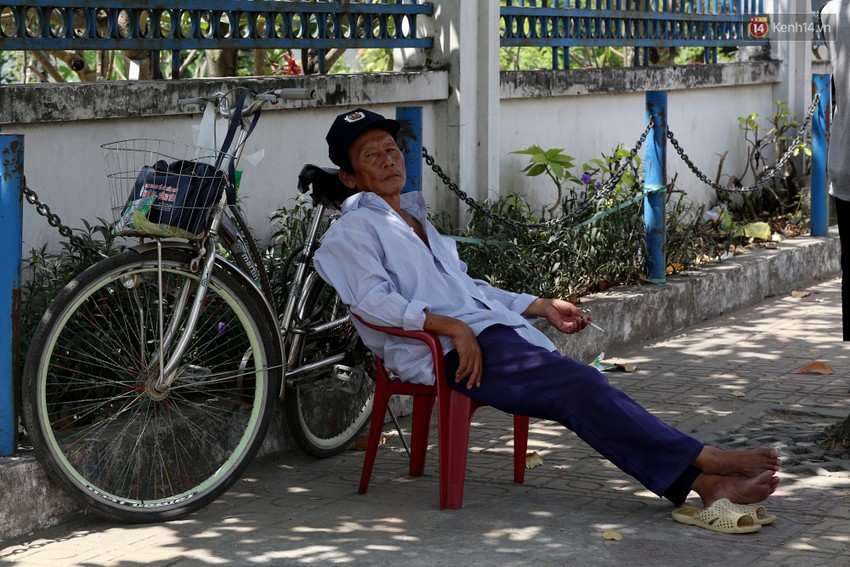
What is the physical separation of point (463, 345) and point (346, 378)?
0.85 m

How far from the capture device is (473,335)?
4359mm

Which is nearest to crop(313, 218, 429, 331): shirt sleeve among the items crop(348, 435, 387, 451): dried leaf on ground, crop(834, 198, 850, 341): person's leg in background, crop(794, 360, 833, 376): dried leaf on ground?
crop(348, 435, 387, 451): dried leaf on ground

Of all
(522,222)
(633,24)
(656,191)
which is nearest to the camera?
(522,222)

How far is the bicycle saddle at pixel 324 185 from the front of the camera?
4922 millimetres

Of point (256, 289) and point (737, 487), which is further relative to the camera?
point (256, 289)

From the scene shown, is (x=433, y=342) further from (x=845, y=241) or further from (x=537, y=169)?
(x=537, y=169)

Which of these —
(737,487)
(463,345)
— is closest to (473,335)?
(463,345)

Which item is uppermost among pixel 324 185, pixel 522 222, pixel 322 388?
pixel 324 185

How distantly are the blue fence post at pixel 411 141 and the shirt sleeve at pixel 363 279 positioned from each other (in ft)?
5.04

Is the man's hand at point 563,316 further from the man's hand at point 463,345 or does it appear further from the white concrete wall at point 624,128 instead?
the white concrete wall at point 624,128

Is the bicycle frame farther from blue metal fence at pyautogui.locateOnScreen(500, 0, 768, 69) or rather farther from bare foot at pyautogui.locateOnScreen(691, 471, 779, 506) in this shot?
blue metal fence at pyautogui.locateOnScreen(500, 0, 768, 69)

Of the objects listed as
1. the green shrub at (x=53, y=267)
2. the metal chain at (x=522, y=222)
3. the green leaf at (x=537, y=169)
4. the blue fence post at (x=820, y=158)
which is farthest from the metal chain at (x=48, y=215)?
the blue fence post at (x=820, y=158)

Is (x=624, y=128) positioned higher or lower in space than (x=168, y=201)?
higher

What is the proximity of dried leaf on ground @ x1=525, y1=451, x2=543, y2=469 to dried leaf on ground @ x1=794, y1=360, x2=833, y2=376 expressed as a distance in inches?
82.6
